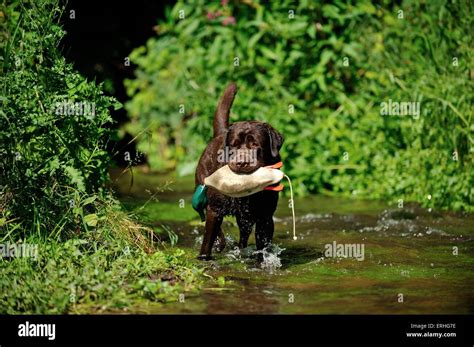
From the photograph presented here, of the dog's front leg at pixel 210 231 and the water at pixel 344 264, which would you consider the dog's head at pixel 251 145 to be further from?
the water at pixel 344 264

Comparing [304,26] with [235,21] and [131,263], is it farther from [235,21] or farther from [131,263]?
[131,263]

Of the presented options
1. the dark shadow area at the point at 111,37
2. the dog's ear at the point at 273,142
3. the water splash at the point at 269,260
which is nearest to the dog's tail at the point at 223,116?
the dog's ear at the point at 273,142

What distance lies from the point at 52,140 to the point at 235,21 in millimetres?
5346

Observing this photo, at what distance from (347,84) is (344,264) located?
5.20 metres

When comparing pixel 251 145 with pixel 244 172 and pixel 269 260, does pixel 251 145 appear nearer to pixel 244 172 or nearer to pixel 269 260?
pixel 244 172

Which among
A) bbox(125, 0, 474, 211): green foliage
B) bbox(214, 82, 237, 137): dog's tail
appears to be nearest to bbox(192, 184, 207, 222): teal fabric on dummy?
bbox(214, 82, 237, 137): dog's tail

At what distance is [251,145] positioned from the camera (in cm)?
661

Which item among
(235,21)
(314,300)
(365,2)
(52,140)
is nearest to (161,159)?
(235,21)

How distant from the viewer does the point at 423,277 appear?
6457 millimetres

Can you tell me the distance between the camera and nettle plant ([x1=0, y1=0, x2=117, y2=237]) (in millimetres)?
6586

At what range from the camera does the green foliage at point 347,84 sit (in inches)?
374

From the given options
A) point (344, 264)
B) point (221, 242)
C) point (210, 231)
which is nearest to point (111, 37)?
point (221, 242)

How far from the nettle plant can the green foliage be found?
4.35m
